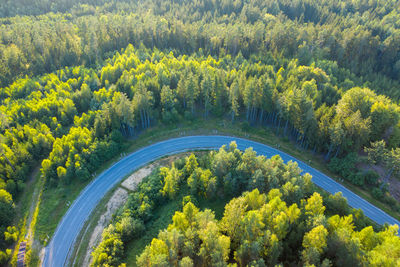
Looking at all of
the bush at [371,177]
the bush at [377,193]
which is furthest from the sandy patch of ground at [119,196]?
the bush at [377,193]

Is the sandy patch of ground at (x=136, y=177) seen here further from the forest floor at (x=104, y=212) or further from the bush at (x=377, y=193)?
the bush at (x=377, y=193)

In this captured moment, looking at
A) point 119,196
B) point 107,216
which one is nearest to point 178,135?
point 119,196

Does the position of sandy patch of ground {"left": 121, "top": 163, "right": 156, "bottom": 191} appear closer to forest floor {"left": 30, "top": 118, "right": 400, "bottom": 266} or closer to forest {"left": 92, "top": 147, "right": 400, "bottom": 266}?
forest {"left": 92, "top": 147, "right": 400, "bottom": 266}

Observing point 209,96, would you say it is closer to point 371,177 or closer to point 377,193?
point 371,177

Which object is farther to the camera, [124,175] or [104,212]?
[124,175]

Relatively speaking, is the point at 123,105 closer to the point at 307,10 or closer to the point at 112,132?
the point at 112,132

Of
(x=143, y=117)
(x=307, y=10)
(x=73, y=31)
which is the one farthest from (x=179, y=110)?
(x=307, y=10)
